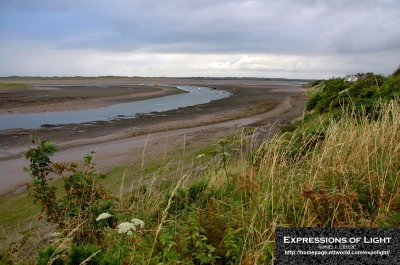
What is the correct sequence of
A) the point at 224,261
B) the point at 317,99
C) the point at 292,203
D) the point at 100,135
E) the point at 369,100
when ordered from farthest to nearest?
the point at 100,135 → the point at 317,99 → the point at 369,100 → the point at 292,203 → the point at 224,261

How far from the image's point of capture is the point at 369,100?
9.54 metres

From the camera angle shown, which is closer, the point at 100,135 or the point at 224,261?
the point at 224,261

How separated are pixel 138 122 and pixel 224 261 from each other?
20.8 metres

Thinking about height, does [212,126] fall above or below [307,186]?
below

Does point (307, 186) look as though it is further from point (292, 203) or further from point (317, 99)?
point (317, 99)

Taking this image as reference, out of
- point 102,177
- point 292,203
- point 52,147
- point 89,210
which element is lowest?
point 102,177

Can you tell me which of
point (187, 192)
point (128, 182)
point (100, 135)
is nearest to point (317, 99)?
point (128, 182)

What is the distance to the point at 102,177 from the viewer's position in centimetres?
1128

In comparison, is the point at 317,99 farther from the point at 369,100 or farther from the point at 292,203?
the point at 292,203

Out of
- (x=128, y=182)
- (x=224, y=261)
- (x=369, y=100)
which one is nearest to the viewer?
(x=224, y=261)

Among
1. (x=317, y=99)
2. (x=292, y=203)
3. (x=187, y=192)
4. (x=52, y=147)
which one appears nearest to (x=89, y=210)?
(x=52, y=147)

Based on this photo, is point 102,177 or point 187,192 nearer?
point 187,192

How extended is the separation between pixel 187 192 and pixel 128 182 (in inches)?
231

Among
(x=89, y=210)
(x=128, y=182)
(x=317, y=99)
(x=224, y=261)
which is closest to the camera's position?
(x=224, y=261)
